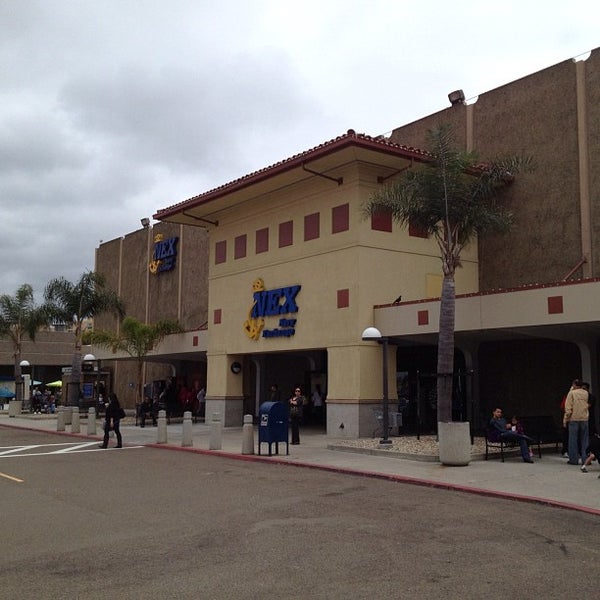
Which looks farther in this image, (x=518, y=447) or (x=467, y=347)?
Result: (x=467, y=347)

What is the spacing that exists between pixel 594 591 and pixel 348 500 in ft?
16.6

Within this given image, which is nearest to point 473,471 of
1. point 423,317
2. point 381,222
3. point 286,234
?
point 423,317

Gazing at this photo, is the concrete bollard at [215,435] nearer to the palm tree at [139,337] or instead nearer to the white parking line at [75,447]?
the white parking line at [75,447]

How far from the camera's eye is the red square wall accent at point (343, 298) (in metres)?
21.9

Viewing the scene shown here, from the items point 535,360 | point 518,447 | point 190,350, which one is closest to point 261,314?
point 190,350

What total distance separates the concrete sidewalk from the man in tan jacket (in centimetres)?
33

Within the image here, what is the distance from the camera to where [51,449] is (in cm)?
2002

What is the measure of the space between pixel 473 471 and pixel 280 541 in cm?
687

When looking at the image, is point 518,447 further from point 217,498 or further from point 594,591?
point 594,591

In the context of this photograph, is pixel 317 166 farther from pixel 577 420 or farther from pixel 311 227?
pixel 577 420

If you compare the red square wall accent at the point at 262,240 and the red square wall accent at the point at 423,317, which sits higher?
the red square wall accent at the point at 262,240

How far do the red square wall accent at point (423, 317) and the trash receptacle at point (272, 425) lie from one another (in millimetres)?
5282

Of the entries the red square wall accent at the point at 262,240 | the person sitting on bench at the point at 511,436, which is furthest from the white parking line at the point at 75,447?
the person sitting on bench at the point at 511,436

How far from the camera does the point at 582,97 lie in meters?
21.5
